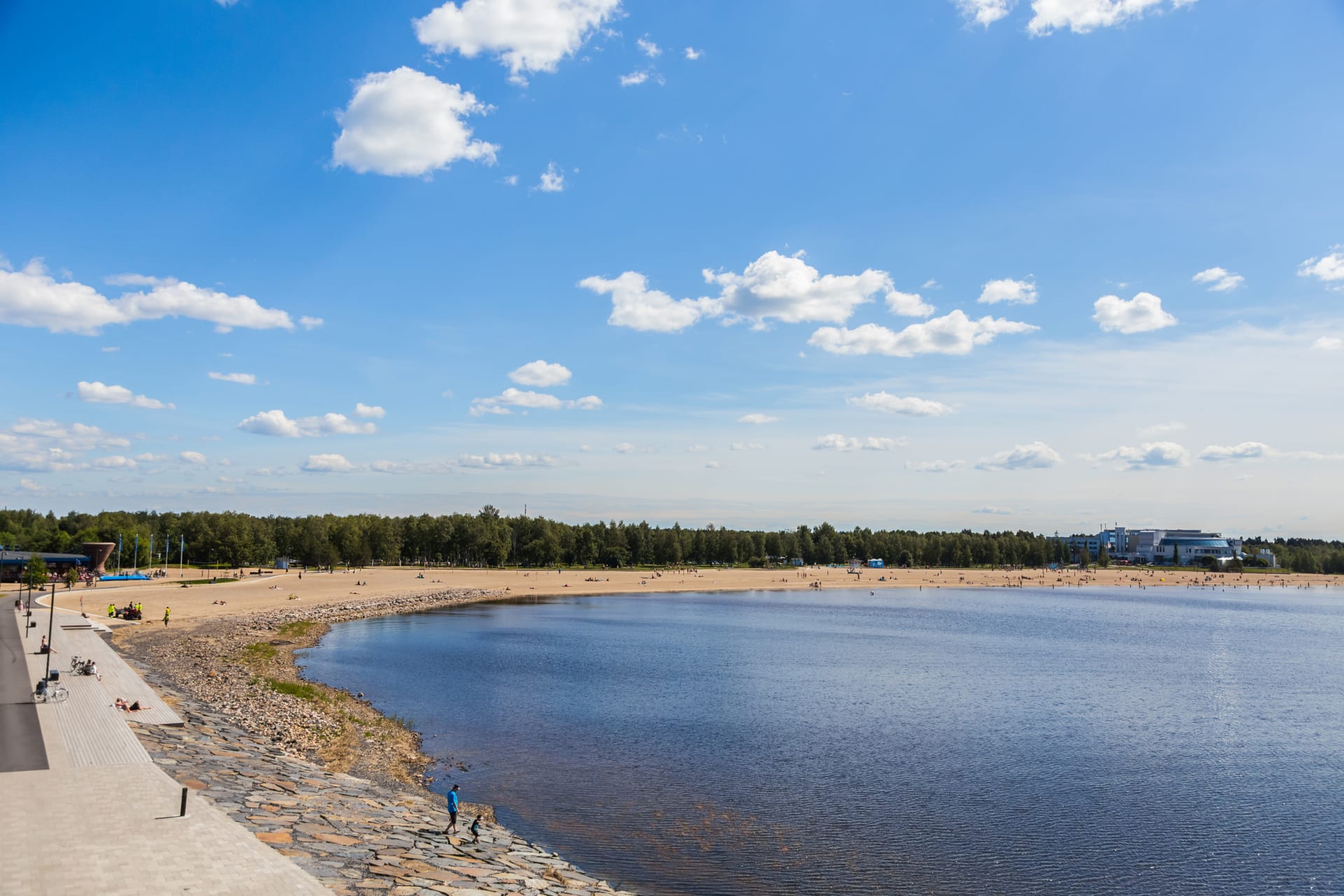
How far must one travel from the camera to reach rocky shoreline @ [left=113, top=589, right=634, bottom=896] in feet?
66.5

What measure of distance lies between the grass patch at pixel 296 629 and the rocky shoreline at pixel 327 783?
18780 millimetres

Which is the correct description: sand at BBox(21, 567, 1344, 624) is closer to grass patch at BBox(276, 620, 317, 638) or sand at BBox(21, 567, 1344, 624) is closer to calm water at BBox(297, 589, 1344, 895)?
grass patch at BBox(276, 620, 317, 638)

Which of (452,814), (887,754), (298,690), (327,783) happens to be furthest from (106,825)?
(887,754)

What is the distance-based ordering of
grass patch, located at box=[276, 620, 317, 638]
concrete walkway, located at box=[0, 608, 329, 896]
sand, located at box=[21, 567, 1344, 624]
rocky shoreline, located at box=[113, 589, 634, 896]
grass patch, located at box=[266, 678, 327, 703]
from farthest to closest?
sand, located at box=[21, 567, 1344, 624] → grass patch, located at box=[276, 620, 317, 638] → grass patch, located at box=[266, 678, 327, 703] → rocky shoreline, located at box=[113, 589, 634, 896] → concrete walkway, located at box=[0, 608, 329, 896]

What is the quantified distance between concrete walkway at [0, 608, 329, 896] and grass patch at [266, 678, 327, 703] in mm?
11678

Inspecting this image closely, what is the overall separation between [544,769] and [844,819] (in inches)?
482

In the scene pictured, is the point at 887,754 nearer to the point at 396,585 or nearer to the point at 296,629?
the point at 296,629

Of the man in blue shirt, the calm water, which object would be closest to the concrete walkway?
Result: the man in blue shirt

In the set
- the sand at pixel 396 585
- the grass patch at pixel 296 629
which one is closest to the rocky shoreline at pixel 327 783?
the grass patch at pixel 296 629

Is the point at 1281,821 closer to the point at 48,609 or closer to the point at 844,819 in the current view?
the point at 844,819

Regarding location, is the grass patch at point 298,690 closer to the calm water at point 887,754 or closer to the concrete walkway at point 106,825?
the calm water at point 887,754

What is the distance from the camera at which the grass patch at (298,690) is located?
43.5 meters

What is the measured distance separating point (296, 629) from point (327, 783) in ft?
175

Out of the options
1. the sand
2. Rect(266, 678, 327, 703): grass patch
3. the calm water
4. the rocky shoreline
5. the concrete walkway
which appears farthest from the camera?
the sand
